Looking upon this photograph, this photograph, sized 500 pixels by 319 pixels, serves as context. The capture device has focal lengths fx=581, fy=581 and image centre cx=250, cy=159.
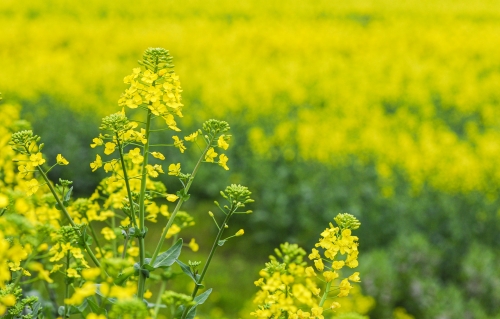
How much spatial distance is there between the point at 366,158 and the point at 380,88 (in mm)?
3503

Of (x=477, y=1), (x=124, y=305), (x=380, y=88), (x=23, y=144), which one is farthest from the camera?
(x=477, y=1)

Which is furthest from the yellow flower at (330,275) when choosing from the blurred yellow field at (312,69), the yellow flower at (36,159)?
the blurred yellow field at (312,69)

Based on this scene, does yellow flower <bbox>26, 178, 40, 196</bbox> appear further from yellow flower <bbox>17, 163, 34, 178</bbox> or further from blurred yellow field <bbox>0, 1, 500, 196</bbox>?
blurred yellow field <bbox>0, 1, 500, 196</bbox>

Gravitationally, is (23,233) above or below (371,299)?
below

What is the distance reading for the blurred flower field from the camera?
199 inches

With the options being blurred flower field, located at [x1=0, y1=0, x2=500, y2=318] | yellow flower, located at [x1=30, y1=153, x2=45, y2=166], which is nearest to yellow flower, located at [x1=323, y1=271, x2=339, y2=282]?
yellow flower, located at [x1=30, y1=153, x2=45, y2=166]

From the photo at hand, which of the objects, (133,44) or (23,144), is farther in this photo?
(133,44)

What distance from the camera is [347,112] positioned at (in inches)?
319

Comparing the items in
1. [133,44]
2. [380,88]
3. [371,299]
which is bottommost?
[371,299]

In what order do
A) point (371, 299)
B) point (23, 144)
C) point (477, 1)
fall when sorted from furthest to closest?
1. point (477, 1)
2. point (371, 299)
3. point (23, 144)

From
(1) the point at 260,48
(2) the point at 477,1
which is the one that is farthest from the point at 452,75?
(2) the point at 477,1

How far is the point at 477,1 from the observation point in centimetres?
2030

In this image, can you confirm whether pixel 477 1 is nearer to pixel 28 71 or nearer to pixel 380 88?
pixel 380 88

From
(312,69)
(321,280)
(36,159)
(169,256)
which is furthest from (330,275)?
(312,69)
